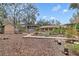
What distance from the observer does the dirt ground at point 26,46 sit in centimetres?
417

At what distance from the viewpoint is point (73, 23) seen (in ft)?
13.8

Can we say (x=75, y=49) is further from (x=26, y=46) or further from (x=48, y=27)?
(x=26, y=46)

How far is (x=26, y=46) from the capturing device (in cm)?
419

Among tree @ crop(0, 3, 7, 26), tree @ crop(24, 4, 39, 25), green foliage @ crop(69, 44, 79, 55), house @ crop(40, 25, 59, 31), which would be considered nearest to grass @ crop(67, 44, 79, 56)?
green foliage @ crop(69, 44, 79, 55)

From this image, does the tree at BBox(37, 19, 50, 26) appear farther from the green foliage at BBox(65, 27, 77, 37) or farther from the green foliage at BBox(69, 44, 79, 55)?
the green foliage at BBox(69, 44, 79, 55)

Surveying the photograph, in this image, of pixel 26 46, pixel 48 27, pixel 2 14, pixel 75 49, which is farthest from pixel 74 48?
pixel 2 14

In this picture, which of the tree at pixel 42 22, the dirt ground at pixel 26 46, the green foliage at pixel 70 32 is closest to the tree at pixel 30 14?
the tree at pixel 42 22

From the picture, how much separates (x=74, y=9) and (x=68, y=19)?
115 mm

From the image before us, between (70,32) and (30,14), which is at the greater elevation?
(30,14)

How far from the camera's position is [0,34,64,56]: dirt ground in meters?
4.17

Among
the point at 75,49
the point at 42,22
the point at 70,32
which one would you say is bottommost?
the point at 75,49

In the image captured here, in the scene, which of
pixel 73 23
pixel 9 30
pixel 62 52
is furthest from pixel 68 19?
pixel 9 30

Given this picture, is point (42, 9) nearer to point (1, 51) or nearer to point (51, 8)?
point (51, 8)

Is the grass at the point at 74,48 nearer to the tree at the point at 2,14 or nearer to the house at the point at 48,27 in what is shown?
the house at the point at 48,27
